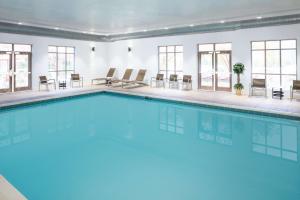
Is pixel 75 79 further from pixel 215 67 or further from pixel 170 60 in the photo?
pixel 215 67

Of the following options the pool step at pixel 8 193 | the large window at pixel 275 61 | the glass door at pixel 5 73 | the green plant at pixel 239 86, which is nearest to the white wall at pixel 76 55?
the glass door at pixel 5 73

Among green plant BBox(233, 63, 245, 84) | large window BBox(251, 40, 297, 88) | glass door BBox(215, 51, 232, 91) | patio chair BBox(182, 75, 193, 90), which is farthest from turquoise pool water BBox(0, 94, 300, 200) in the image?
patio chair BBox(182, 75, 193, 90)

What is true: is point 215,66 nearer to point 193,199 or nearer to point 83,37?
point 83,37

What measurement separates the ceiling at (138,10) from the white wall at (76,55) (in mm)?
1204

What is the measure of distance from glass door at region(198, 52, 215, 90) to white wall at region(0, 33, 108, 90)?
6130 millimetres

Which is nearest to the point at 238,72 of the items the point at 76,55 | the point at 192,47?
the point at 192,47

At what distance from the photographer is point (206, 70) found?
11.0 metres

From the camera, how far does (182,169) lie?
3842 millimetres

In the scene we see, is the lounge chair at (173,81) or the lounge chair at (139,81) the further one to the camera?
the lounge chair at (139,81)

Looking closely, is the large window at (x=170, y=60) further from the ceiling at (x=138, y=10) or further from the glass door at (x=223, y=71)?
the ceiling at (x=138, y=10)

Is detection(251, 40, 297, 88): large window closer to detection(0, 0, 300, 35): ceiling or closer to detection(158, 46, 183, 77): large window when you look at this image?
detection(0, 0, 300, 35): ceiling

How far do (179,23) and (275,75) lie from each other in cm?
405

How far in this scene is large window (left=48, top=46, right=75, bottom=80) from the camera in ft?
39.8

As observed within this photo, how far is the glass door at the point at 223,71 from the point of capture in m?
10.3
